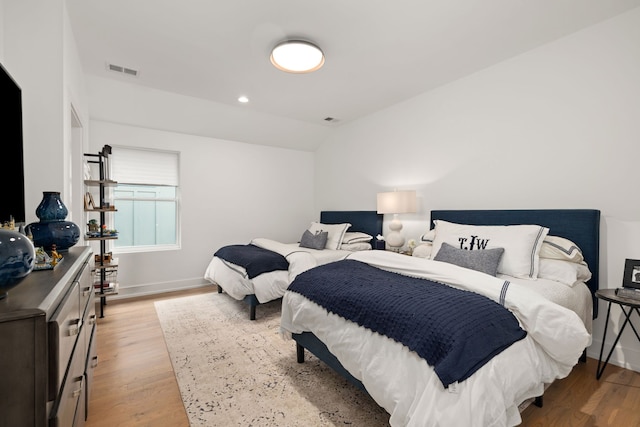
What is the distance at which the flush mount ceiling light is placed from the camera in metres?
2.55

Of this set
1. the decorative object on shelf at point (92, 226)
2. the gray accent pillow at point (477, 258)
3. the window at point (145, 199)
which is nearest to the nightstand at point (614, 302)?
the gray accent pillow at point (477, 258)

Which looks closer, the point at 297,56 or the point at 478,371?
the point at 478,371

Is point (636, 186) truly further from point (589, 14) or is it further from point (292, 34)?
point (292, 34)

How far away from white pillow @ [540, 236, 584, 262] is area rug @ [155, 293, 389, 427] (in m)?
1.78

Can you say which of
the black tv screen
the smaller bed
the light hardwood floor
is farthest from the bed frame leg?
the black tv screen

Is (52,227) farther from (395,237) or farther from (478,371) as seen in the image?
(395,237)

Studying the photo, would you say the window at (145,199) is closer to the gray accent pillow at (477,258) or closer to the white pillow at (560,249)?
the gray accent pillow at (477,258)

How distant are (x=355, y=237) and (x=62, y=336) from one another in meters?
3.57

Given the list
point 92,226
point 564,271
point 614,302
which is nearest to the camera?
point 614,302

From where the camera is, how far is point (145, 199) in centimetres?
436

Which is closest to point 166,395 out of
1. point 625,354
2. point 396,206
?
point 396,206

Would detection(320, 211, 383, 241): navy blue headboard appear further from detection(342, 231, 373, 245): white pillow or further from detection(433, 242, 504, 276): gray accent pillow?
detection(433, 242, 504, 276): gray accent pillow

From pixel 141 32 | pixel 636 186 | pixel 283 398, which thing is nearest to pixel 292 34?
pixel 141 32

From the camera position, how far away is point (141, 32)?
8.24 ft
